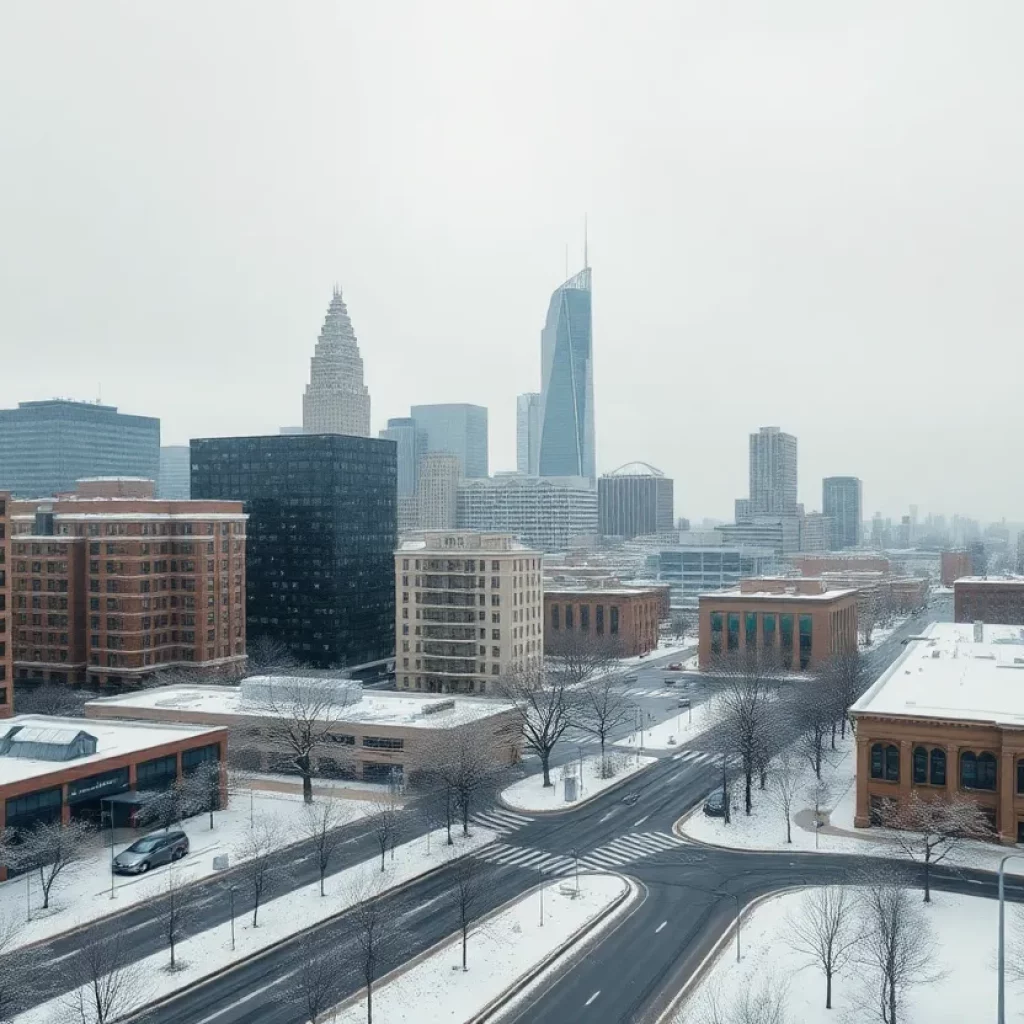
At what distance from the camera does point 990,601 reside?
165 metres

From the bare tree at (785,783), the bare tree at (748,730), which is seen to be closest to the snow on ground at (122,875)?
the bare tree at (748,730)

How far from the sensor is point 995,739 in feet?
188

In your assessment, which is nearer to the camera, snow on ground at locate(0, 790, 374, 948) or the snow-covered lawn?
snow on ground at locate(0, 790, 374, 948)

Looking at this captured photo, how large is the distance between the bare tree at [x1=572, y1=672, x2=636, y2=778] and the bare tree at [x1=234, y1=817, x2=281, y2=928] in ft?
86.1

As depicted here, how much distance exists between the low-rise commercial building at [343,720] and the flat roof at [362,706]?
76 millimetres

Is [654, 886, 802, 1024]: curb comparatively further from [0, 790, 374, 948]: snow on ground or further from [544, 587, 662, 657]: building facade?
[544, 587, 662, 657]: building facade

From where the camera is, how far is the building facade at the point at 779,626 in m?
131

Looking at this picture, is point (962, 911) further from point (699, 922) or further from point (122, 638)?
point (122, 638)

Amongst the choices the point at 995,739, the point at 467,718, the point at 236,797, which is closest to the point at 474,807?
the point at 467,718

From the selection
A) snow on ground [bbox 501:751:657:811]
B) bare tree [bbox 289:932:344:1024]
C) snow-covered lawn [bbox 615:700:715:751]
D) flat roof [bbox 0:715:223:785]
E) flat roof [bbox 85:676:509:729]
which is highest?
flat roof [bbox 0:715:223:785]

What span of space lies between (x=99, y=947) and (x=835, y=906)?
30933mm

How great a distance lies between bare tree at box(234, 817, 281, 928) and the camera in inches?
1767

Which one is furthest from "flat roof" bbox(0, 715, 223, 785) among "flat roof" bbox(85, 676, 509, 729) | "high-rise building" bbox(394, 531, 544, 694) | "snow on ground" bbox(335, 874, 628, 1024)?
"high-rise building" bbox(394, 531, 544, 694)

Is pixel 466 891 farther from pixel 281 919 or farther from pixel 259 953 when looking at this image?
pixel 281 919
